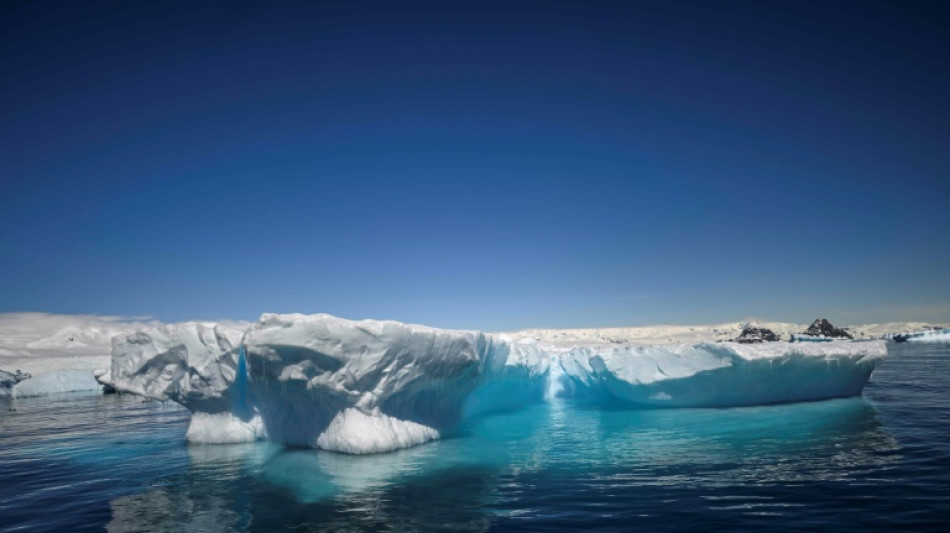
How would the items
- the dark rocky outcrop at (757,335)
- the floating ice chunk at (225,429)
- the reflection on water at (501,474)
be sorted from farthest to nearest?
the dark rocky outcrop at (757,335), the floating ice chunk at (225,429), the reflection on water at (501,474)

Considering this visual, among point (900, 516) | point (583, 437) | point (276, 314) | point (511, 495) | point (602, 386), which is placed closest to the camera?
point (900, 516)

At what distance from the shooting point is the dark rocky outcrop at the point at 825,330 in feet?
286

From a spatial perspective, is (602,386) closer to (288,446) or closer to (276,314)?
(288,446)

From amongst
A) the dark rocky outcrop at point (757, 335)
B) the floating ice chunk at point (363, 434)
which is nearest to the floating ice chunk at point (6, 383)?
the floating ice chunk at point (363, 434)

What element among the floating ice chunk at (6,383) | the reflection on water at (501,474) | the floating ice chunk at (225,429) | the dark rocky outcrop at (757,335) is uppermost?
the dark rocky outcrop at (757,335)

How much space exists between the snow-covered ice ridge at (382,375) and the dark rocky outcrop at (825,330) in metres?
80.3

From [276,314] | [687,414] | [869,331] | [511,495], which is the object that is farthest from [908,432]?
[869,331]

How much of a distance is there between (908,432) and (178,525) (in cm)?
1560

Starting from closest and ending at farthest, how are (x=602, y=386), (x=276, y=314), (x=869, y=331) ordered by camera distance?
(x=276, y=314)
(x=602, y=386)
(x=869, y=331)

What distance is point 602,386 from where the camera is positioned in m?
23.9

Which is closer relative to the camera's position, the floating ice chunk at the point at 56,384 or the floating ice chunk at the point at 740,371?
the floating ice chunk at the point at 740,371

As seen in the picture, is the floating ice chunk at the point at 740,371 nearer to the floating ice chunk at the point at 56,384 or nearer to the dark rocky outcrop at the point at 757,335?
the floating ice chunk at the point at 56,384

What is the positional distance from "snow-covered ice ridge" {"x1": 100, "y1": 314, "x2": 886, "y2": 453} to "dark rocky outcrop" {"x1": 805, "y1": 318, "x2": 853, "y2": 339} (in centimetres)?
8026

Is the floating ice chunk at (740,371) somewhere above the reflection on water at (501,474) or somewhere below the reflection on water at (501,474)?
above
